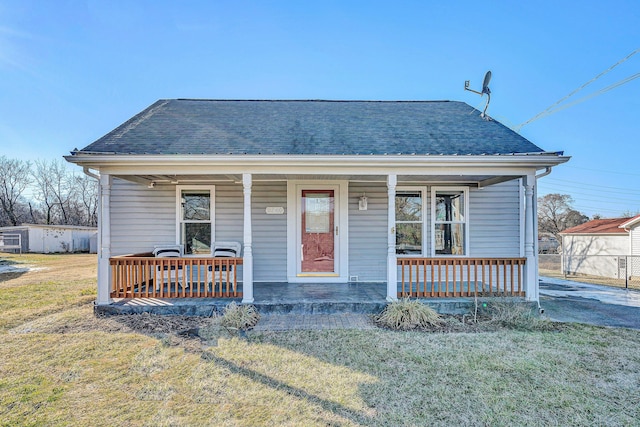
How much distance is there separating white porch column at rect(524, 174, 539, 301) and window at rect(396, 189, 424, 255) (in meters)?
2.10

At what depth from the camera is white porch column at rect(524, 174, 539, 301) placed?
18.4ft

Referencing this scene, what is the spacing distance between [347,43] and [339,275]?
33.0 ft

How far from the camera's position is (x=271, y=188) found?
23.5 feet

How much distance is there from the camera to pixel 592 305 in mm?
6285

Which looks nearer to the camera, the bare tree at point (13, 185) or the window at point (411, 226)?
the window at point (411, 226)

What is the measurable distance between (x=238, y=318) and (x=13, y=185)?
46.1 m

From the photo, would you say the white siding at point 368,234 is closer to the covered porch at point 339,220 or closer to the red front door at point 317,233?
the covered porch at point 339,220

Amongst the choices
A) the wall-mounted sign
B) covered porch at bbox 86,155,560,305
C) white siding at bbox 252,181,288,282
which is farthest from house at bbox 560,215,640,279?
the wall-mounted sign

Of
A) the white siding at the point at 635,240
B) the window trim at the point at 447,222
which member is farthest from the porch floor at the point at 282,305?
the white siding at the point at 635,240

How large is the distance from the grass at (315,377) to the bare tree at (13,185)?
41991 mm

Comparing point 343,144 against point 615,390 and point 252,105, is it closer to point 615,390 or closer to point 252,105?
point 252,105

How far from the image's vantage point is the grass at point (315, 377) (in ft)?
8.44

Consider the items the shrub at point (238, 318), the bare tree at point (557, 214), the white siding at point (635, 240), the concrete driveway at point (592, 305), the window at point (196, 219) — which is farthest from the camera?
the bare tree at point (557, 214)

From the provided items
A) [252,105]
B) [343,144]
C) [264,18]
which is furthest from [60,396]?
[264,18]
